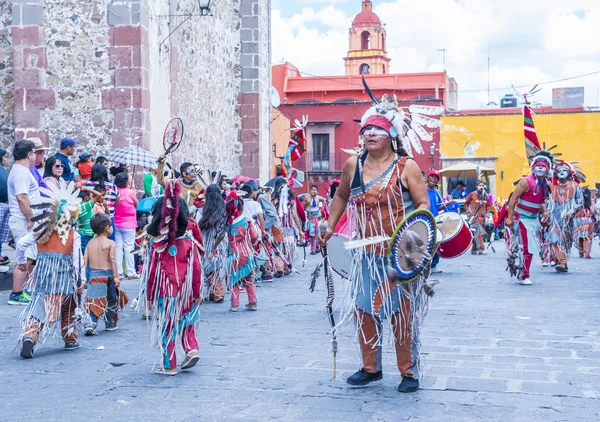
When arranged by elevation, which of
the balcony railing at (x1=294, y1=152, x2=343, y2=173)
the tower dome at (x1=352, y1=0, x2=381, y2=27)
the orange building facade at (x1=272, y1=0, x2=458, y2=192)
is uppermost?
the tower dome at (x1=352, y1=0, x2=381, y2=27)

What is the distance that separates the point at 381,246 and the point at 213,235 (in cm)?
402

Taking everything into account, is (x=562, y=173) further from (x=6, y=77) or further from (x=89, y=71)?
(x=6, y=77)

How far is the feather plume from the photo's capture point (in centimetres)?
534

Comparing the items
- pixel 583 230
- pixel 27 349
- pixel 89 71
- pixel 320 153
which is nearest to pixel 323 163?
pixel 320 153

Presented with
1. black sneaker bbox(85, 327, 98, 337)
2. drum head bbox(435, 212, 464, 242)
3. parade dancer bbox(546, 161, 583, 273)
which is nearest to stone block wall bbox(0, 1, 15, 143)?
black sneaker bbox(85, 327, 98, 337)

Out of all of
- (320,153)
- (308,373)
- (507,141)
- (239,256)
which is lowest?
(308,373)

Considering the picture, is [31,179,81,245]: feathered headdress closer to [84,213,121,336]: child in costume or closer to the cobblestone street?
[84,213,121,336]: child in costume

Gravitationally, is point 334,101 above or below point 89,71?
above

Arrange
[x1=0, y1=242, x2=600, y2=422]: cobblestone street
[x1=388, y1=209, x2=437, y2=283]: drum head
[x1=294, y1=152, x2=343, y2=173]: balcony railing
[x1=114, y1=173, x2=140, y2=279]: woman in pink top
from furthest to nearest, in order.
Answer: [x1=294, y1=152, x2=343, y2=173]: balcony railing
[x1=114, y1=173, x2=140, y2=279]: woman in pink top
[x1=388, y1=209, x2=437, y2=283]: drum head
[x1=0, y1=242, x2=600, y2=422]: cobblestone street

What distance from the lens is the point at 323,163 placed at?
46719 mm

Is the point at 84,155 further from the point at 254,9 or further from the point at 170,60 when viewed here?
the point at 254,9

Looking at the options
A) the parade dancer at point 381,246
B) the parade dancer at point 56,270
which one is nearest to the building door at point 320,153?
the parade dancer at point 56,270

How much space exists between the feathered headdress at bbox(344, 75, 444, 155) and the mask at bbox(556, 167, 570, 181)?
8.55 m

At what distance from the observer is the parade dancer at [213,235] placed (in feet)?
29.7
